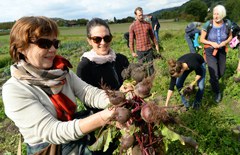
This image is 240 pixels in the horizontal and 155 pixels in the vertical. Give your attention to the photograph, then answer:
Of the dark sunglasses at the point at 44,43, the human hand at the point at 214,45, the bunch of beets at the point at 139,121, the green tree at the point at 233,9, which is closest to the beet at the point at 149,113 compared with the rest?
the bunch of beets at the point at 139,121

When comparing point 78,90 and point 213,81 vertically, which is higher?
point 78,90

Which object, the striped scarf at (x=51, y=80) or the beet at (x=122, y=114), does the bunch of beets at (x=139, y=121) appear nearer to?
the beet at (x=122, y=114)

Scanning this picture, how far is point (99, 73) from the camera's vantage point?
2.65 metres

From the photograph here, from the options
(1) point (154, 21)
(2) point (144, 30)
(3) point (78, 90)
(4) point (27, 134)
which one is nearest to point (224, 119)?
(2) point (144, 30)

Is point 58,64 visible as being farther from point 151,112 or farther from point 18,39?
point 151,112

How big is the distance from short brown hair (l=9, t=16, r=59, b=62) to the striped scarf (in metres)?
0.10

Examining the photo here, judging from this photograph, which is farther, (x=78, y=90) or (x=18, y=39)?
(x=78, y=90)

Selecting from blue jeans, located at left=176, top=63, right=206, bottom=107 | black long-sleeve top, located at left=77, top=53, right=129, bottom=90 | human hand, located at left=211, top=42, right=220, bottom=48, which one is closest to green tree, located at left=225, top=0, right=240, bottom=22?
human hand, located at left=211, top=42, right=220, bottom=48

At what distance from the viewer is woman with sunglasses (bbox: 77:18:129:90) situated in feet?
8.59

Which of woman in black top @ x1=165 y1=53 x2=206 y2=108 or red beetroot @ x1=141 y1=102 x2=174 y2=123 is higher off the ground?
red beetroot @ x1=141 y1=102 x2=174 y2=123

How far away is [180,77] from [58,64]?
337 cm

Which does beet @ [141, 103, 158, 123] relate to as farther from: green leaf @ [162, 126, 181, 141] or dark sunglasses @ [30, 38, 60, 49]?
dark sunglasses @ [30, 38, 60, 49]

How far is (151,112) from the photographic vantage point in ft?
4.80

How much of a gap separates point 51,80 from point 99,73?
0.93 meters
